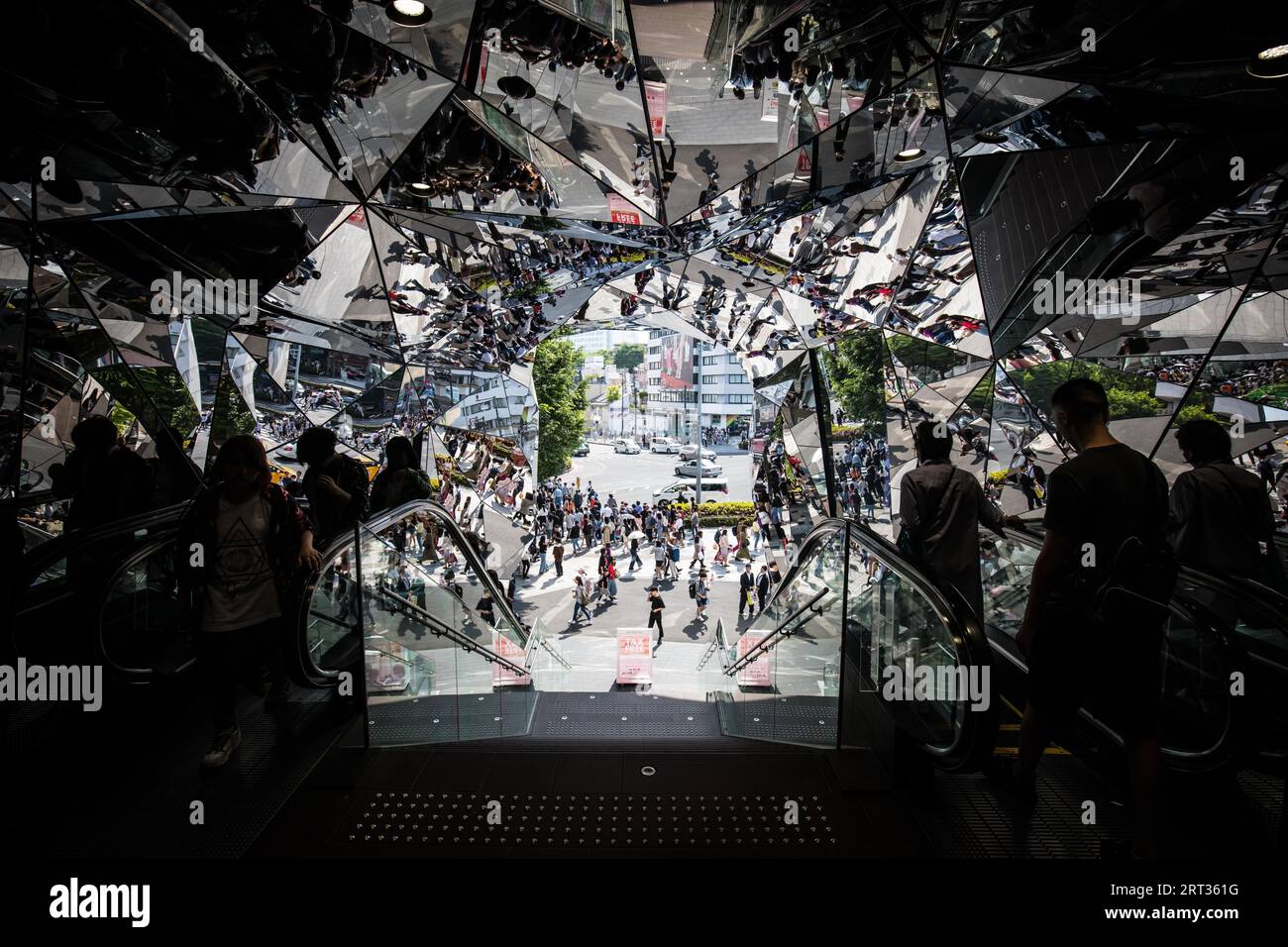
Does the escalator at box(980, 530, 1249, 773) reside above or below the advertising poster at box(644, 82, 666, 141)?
below

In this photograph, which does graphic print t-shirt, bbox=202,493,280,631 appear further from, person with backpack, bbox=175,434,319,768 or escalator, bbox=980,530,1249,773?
escalator, bbox=980,530,1249,773

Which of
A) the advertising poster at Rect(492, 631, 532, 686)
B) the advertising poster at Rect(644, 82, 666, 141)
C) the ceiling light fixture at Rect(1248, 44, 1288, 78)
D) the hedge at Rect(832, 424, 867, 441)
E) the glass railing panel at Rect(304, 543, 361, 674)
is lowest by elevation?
the advertising poster at Rect(492, 631, 532, 686)

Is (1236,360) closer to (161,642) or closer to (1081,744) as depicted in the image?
(1081,744)

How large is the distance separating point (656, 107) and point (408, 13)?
6.49 ft

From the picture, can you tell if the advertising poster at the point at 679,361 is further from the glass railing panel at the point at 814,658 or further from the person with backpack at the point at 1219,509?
the person with backpack at the point at 1219,509

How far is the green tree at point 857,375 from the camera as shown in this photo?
8836mm

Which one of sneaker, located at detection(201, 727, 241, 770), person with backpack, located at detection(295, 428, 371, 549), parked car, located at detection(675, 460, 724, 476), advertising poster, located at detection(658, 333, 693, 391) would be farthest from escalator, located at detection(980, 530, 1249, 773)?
advertising poster, located at detection(658, 333, 693, 391)

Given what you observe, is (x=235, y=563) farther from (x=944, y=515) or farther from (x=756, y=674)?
(x=756, y=674)

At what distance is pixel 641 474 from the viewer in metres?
38.9

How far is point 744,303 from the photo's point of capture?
906cm

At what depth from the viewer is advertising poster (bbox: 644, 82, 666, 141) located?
5.37m

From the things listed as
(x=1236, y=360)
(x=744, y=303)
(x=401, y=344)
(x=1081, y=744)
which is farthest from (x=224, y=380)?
(x=1236, y=360)
